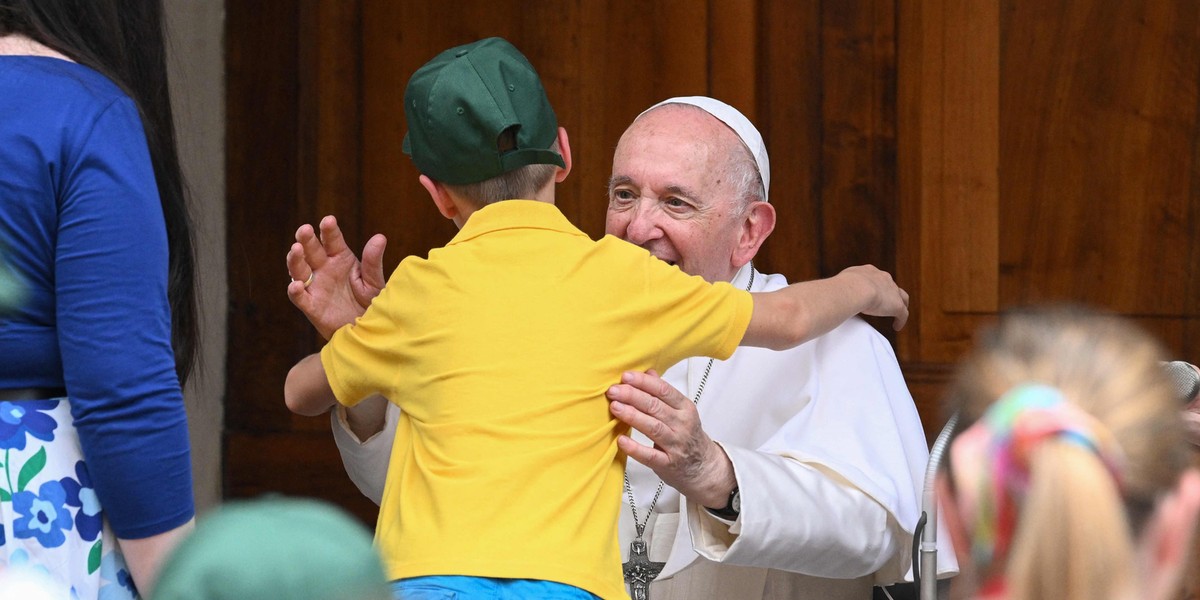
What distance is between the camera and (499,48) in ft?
8.43

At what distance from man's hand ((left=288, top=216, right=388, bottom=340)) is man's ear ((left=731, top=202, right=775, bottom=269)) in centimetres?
96

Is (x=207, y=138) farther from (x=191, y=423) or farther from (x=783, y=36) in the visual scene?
(x=783, y=36)

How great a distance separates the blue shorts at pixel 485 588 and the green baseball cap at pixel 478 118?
0.63 meters

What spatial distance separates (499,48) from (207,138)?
2.65 m

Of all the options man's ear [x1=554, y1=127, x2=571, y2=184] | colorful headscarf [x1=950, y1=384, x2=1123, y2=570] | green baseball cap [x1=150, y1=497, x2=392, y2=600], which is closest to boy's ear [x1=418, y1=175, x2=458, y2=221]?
man's ear [x1=554, y1=127, x2=571, y2=184]

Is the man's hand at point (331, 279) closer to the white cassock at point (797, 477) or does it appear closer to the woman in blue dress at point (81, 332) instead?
the white cassock at point (797, 477)

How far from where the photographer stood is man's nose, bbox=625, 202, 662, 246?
3.45m

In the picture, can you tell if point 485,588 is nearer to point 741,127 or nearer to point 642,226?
point 642,226

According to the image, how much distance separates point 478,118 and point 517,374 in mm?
398

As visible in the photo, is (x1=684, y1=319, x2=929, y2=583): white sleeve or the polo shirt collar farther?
(x1=684, y1=319, x2=929, y2=583): white sleeve

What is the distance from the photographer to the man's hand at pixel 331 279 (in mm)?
2904

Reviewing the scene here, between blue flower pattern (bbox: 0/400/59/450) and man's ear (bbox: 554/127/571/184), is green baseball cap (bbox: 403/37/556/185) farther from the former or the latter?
blue flower pattern (bbox: 0/400/59/450)

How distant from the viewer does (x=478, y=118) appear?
244 cm

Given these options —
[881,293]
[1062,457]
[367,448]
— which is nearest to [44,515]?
[367,448]
